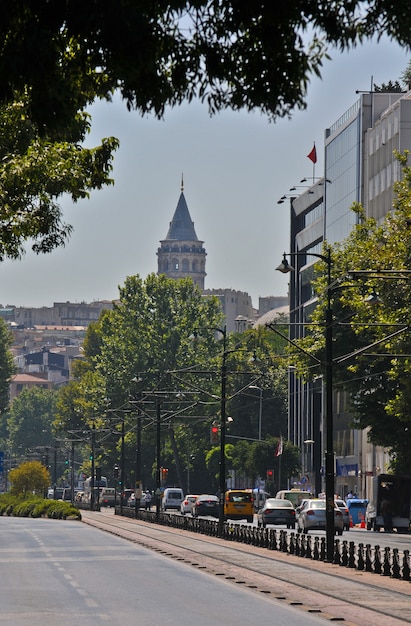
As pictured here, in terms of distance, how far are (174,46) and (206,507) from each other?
84.3 meters

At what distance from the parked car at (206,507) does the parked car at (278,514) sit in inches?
763

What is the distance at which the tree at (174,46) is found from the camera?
11461 mm

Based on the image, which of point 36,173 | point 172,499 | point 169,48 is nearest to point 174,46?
point 169,48

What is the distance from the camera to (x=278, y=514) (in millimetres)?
74875

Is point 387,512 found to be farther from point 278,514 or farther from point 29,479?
point 29,479

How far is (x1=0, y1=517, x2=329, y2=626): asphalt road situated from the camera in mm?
21328

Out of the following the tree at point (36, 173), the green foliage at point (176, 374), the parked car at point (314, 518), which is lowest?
the parked car at point (314, 518)

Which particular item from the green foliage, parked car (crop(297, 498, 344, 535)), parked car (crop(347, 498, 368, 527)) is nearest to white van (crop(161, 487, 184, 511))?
the green foliage

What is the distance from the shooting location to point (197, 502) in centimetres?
9588

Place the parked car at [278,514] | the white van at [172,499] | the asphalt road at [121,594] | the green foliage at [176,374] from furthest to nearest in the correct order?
the green foliage at [176,374] → the white van at [172,499] → the parked car at [278,514] → the asphalt road at [121,594]

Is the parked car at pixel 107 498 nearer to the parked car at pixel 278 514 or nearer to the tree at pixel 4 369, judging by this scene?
the tree at pixel 4 369

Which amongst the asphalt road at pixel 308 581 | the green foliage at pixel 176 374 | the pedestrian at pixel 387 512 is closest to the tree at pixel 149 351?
the green foliage at pixel 176 374

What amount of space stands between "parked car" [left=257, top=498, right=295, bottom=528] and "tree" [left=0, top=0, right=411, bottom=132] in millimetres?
63038

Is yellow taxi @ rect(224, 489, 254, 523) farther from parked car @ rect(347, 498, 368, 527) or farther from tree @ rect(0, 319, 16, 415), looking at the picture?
tree @ rect(0, 319, 16, 415)
